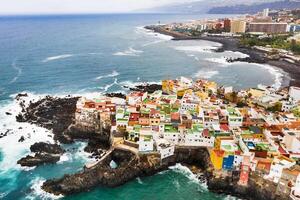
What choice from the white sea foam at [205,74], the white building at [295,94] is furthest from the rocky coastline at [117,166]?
the white sea foam at [205,74]

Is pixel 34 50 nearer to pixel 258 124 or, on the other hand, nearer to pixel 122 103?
pixel 122 103

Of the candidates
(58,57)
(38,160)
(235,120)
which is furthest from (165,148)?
(58,57)

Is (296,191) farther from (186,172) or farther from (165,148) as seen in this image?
(165,148)

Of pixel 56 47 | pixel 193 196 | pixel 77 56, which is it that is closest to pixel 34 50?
pixel 56 47

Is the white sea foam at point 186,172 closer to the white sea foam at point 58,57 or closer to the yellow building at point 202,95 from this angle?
the yellow building at point 202,95

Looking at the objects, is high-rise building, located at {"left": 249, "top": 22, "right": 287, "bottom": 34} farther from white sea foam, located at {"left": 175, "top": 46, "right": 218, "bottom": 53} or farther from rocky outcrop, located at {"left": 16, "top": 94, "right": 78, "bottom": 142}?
rocky outcrop, located at {"left": 16, "top": 94, "right": 78, "bottom": 142}

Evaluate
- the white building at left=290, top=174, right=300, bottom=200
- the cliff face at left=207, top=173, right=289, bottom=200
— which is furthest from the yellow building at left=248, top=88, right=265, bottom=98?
the white building at left=290, top=174, right=300, bottom=200
